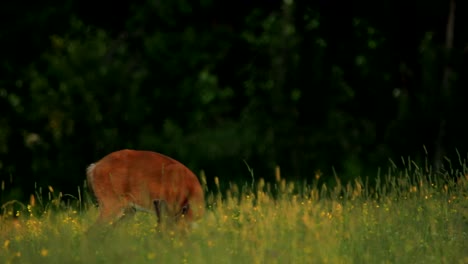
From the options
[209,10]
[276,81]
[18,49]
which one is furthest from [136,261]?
[209,10]

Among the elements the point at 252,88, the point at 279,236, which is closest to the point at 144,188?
the point at 279,236

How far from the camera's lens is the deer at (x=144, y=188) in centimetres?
823

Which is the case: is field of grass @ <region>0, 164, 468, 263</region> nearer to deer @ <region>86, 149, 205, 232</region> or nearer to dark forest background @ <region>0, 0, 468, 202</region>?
deer @ <region>86, 149, 205, 232</region>

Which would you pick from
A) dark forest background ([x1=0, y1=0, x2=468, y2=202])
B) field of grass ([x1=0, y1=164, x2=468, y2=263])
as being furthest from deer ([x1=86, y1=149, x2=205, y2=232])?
dark forest background ([x1=0, y1=0, x2=468, y2=202])

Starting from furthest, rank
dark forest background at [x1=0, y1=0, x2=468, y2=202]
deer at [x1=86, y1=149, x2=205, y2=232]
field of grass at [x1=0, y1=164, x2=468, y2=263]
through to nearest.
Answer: dark forest background at [x1=0, y1=0, x2=468, y2=202] < deer at [x1=86, y1=149, x2=205, y2=232] < field of grass at [x1=0, y1=164, x2=468, y2=263]

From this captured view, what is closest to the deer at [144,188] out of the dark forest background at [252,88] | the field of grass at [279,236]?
the field of grass at [279,236]

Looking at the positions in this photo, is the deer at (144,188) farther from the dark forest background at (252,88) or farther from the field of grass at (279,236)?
the dark forest background at (252,88)

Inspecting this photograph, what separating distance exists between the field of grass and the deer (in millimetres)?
134

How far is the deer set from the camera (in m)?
8.23

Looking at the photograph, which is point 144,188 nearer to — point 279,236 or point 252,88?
point 279,236

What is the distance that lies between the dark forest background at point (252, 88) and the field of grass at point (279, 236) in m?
5.31

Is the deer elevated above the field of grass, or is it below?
above

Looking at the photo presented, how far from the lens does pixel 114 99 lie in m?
14.9

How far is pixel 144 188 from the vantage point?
8383 millimetres
